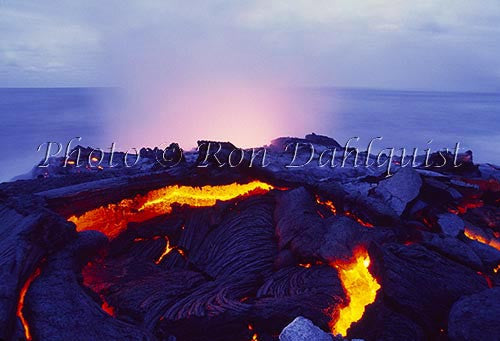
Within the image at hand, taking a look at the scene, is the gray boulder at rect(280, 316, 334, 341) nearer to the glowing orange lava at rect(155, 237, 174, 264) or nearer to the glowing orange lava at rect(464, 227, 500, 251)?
the glowing orange lava at rect(155, 237, 174, 264)

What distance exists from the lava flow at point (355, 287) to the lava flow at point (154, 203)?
2504 mm

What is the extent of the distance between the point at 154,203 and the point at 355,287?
3.95 metres

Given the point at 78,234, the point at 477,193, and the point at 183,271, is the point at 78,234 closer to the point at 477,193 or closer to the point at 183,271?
the point at 183,271

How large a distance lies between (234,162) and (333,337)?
4064mm

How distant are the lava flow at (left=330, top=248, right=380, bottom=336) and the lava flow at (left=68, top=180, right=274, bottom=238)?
98.6 inches

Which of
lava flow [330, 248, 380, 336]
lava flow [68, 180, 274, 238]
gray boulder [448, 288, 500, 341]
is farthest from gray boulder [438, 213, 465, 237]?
lava flow [68, 180, 274, 238]

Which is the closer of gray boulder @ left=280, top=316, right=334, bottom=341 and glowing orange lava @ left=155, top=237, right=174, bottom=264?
gray boulder @ left=280, top=316, right=334, bottom=341

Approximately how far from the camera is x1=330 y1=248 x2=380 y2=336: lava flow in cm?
470

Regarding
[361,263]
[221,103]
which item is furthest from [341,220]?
[221,103]

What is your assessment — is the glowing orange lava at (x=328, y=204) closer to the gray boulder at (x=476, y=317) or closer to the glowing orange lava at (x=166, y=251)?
the gray boulder at (x=476, y=317)

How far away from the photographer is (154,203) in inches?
266

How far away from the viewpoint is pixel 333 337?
12.8 ft

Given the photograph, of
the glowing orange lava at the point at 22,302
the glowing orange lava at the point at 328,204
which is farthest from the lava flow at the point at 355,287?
the glowing orange lava at the point at 22,302

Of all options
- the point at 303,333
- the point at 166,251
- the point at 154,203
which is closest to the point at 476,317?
the point at 303,333
